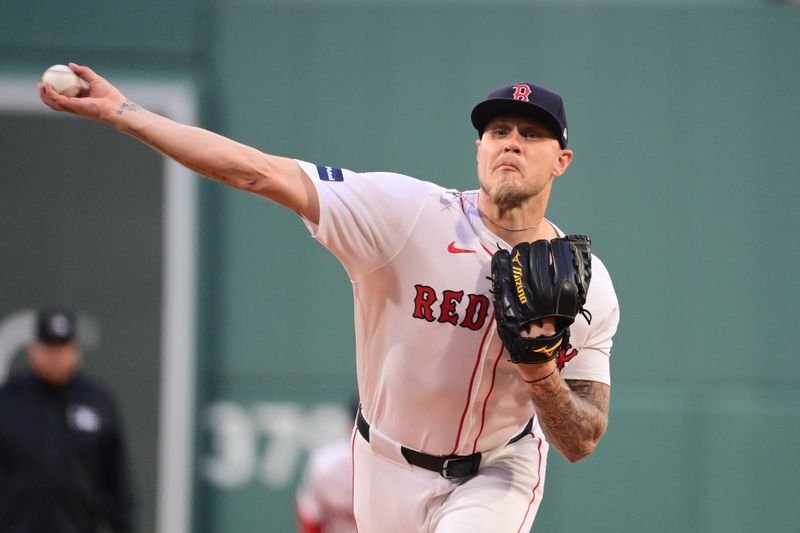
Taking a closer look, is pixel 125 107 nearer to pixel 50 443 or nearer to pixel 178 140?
pixel 178 140

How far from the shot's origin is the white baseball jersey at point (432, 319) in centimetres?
324

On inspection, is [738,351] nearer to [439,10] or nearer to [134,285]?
[439,10]

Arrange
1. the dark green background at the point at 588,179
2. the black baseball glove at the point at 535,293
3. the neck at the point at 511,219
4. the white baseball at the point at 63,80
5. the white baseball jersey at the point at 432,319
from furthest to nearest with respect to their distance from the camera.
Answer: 1. the dark green background at the point at 588,179
2. the neck at the point at 511,219
3. the white baseball jersey at the point at 432,319
4. the black baseball glove at the point at 535,293
5. the white baseball at the point at 63,80

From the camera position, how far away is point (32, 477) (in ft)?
17.0

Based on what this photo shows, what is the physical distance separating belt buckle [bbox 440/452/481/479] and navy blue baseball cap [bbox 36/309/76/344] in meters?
2.47

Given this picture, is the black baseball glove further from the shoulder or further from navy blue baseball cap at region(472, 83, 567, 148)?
the shoulder

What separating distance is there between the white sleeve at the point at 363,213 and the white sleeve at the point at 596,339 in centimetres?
62

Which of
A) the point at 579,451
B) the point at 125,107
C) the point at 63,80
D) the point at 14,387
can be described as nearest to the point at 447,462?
the point at 579,451

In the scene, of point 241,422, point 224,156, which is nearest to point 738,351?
point 241,422

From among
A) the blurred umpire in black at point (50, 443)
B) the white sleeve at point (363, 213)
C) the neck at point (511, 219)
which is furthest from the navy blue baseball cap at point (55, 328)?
the neck at point (511, 219)

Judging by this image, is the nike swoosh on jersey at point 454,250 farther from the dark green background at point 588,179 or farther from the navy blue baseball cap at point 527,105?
the dark green background at point 588,179

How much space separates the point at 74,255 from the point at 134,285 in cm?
39

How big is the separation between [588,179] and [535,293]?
367 centimetres

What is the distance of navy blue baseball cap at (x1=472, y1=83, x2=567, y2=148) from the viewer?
3.29m
